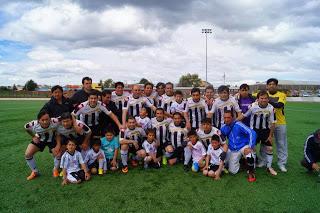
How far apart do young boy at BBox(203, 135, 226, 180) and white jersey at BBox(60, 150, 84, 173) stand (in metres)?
2.37

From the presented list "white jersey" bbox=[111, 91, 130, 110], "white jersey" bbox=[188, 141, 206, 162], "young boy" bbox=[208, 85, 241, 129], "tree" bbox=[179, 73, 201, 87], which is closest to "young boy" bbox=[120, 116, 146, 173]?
"white jersey" bbox=[111, 91, 130, 110]

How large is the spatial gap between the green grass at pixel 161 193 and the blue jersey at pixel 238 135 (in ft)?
1.88

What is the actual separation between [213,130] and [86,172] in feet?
8.61

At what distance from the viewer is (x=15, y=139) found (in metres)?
8.73

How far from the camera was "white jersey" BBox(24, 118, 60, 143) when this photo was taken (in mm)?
4988

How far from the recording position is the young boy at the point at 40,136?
16.1 feet

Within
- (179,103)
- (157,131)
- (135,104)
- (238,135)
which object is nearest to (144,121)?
(157,131)

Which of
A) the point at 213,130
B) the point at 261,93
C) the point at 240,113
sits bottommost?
the point at 213,130

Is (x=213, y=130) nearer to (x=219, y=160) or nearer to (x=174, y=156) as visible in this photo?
(x=219, y=160)

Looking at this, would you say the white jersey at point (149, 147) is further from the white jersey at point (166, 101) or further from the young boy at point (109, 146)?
the white jersey at point (166, 101)

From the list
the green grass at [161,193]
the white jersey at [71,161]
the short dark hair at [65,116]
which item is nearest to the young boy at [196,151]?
the green grass at [161,193]

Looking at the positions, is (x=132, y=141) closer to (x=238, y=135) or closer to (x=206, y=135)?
(x=206, y=135)

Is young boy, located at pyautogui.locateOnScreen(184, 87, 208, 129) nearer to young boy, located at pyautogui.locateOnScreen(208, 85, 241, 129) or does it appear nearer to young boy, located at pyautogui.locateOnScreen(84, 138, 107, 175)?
young boy, located at pyautogui.locateOnScreen(208, 85, 241, 129)

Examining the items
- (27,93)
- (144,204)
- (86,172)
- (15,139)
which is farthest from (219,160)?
(27,93)
